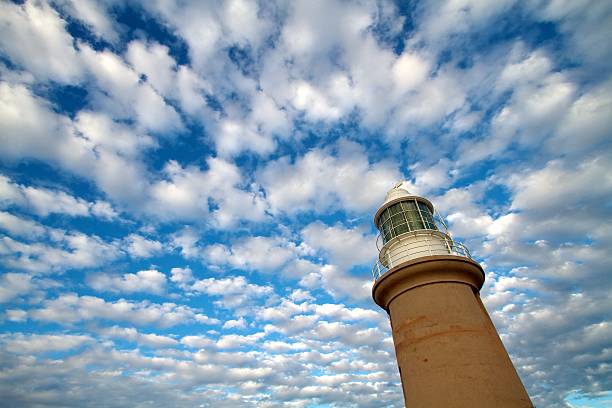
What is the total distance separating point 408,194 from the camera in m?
12.4

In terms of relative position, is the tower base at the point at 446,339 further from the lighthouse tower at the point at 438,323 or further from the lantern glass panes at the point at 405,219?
the lantern glass panes at the point at 405,219

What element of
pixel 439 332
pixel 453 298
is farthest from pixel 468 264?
pixel 439 332

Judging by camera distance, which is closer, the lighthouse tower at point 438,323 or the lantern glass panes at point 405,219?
the lighthouse tower at point 438,323

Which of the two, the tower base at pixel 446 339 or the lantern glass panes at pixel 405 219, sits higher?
the lantern glass panes at pixel 405 219

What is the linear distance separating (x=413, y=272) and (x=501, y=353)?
115 inches

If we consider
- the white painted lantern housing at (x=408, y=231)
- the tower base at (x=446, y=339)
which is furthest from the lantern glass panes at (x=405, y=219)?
the tower base at (x=446, y=339)

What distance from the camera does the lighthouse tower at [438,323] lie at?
821 cm

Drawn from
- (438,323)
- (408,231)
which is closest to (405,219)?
(408,231)

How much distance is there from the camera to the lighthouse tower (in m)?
8.21

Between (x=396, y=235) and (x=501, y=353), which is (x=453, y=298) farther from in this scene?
(x=396, y=235)

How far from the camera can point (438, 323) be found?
910 centimetres

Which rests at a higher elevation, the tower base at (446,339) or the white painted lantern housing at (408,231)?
the white painted lantern housing at (408,231)

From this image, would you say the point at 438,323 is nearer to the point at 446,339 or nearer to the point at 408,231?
the point at 446,339

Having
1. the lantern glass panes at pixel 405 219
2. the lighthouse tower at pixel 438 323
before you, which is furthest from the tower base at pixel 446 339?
the lantern glass panes at pixel 405 219
